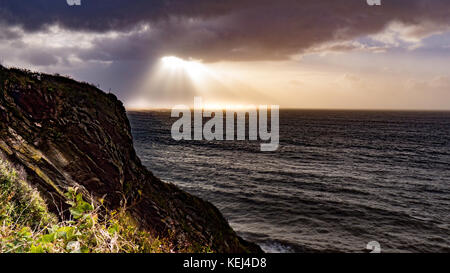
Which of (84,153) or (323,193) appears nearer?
(84,153)

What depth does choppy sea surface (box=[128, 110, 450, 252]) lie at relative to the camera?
25641 millimetres

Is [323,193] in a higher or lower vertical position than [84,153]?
lower

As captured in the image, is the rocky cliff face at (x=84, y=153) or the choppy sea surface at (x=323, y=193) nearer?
the rocky cliff face at (x=84, y=153)

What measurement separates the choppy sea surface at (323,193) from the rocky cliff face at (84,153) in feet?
41.3

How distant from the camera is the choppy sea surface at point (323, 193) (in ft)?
84.1

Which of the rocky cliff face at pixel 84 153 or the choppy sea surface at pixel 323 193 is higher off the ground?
the rocky cliff face at pixel 84 153

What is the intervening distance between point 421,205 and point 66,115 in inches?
1601

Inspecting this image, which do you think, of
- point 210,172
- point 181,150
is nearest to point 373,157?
point 210,172

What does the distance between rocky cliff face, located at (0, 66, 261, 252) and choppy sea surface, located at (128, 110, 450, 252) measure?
41.3ft

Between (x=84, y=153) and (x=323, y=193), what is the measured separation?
111ft

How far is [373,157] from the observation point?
203 ft

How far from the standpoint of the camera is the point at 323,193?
121 feet

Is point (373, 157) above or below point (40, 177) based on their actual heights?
below
